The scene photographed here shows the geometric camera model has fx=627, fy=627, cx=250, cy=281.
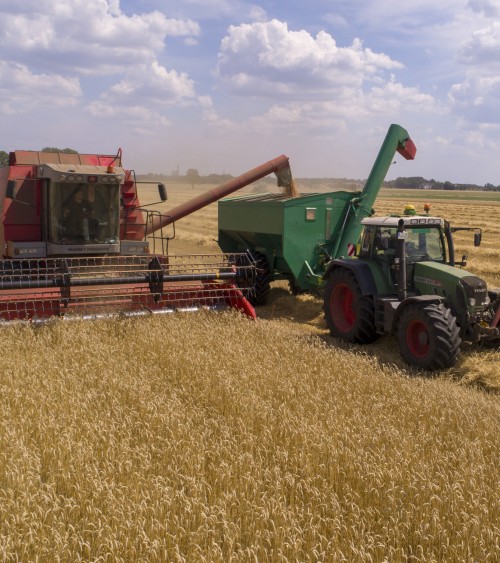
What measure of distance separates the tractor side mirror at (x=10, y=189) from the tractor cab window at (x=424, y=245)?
4.72 metres

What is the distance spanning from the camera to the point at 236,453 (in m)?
3.84

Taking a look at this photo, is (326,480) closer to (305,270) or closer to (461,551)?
(461,551)

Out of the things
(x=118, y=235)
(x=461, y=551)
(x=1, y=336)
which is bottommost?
(x=461, y=551)

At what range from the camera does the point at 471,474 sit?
3611 millimetres

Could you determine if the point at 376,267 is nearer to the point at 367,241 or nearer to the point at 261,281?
the point at 367,241

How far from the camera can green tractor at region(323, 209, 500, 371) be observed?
624 cm

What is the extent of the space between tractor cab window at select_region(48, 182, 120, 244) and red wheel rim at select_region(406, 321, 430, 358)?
415 cm

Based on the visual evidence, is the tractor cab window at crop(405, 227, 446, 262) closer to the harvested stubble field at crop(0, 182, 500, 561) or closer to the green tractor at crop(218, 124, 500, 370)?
the green tractor at crop(218, 124, 500, 370)

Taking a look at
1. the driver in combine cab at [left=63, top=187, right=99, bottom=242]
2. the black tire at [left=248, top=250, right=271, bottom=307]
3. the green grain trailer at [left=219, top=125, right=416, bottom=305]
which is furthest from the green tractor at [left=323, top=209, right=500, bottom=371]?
the driver in combine cab at [left=63, top=187, right=99, bottom=242]

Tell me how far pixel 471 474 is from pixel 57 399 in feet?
9.67

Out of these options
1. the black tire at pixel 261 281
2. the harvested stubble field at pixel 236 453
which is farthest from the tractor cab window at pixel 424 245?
the black tire at pixel 261 281

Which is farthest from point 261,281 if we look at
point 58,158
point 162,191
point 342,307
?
point 58,158

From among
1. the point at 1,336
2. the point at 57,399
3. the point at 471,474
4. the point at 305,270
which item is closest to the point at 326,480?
the point at 471,474

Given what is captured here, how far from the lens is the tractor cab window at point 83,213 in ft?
26.7
